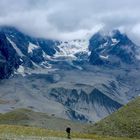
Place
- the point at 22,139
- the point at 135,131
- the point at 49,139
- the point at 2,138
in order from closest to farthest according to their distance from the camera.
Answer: the point at 2,138
the point at 22,139
the point at 49,139
the point at 135,131

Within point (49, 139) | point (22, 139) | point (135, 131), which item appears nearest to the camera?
point (22, 139)

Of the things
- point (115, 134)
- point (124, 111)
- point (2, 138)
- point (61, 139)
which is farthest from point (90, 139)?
point (124, 111)

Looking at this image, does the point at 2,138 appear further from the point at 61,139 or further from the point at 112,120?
the point at 112,120

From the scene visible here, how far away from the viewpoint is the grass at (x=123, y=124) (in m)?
113

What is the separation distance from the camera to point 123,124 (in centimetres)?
11881

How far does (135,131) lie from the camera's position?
11175 centimetres

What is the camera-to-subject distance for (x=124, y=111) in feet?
440

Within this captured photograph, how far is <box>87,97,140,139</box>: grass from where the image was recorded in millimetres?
112750

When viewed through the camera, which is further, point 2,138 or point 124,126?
point 124,126

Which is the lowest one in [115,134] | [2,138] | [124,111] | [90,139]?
[2,138]

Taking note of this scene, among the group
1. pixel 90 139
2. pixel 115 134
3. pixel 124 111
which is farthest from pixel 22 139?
pixel 124 111

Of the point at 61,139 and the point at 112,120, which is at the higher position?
the point at 112,120

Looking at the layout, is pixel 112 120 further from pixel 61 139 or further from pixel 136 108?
pixel 61 139

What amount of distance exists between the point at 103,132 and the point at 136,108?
20.5 metres
